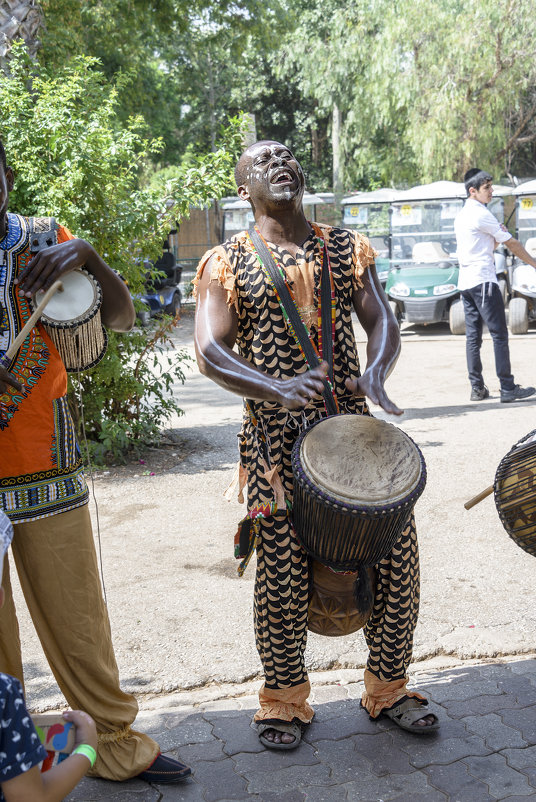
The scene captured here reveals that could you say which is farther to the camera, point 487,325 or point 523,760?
point 487,325

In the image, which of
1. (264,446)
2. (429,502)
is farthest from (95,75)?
(264,446)

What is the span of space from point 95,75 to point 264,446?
415 cm

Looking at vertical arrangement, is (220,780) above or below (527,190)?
below

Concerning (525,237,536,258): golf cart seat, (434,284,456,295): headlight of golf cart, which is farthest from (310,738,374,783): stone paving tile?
(525,237,536,258): golf cart seat

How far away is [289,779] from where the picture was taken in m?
2.62

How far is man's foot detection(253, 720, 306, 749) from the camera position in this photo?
9.06 ft

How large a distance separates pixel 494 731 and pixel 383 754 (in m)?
0.39

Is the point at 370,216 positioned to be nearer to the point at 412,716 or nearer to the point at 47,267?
the point at 412,716

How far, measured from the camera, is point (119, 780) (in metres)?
2.57

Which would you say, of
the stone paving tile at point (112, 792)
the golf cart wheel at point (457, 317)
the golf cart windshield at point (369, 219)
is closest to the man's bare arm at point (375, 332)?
the stone paving tile at point (112, 792)

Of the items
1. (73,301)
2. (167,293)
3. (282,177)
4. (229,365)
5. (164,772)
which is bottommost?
(164,772)

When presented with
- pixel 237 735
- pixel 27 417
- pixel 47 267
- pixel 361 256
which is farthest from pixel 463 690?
pixel 47 267

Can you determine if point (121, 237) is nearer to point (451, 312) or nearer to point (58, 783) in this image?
point (58, 783)

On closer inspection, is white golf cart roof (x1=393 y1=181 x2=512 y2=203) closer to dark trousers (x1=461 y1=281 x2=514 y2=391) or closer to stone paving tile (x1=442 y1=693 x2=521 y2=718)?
dark trousers (x1=461 y1=281 x2=514 y2=391)
